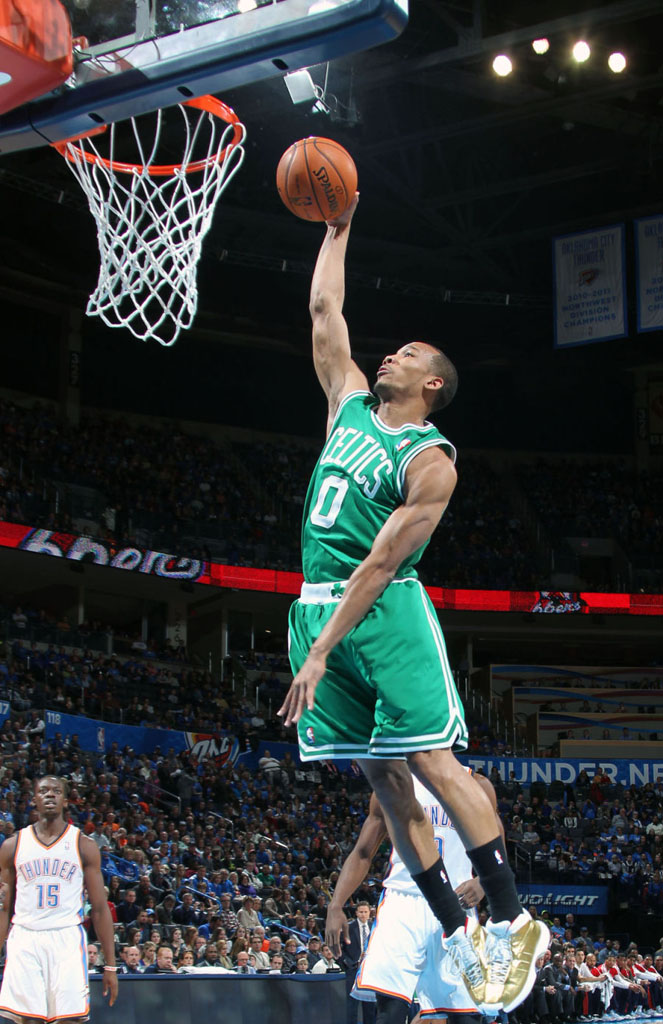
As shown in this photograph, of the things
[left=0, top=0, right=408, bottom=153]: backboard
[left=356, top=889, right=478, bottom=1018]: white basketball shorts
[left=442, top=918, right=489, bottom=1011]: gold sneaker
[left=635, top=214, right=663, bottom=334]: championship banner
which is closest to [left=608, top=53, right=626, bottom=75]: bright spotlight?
[left=635, top=214, right=663, bottom=334]: championship banner

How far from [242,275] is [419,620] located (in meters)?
26.5

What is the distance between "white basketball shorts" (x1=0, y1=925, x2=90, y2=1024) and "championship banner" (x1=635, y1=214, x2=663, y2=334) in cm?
1730

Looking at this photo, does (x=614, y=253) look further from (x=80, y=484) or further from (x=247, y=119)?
(x=80, y=484)

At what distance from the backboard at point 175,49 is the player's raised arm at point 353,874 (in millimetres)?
3619

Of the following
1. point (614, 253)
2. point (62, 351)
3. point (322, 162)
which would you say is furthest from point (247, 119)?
point (322, 162)

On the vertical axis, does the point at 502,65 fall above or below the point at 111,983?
above

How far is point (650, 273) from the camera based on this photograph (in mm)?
22234

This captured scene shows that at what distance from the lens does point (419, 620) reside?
→ 4391mm

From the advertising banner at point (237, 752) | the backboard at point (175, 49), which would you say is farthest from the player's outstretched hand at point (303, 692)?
the advertising banner at point (237, 752)

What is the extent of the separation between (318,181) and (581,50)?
670 inches

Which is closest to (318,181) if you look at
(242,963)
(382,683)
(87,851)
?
(382,683)

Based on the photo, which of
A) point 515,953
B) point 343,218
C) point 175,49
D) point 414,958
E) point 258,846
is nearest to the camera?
point 515,953

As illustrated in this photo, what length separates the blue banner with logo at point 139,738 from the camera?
20703 millimetres

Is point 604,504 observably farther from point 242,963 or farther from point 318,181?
point 318,181
